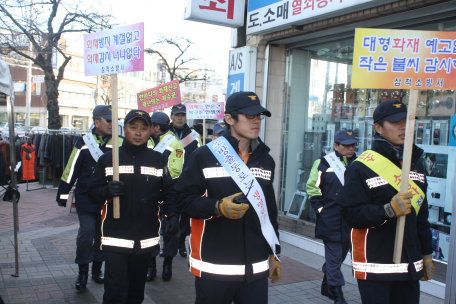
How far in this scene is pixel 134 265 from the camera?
3641 mm

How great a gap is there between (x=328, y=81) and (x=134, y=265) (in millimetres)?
5055

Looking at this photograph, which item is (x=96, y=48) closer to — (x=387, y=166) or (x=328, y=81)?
(x=387, y=166)

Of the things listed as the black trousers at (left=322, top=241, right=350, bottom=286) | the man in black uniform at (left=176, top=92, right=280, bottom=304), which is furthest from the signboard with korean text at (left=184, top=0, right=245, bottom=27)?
the man in black uniform at (left=176, top=92, right=280, bottom=304)

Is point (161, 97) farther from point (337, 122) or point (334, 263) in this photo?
point (334, 263)

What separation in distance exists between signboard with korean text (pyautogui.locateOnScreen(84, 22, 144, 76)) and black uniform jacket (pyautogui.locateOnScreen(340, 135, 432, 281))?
2.33 metres

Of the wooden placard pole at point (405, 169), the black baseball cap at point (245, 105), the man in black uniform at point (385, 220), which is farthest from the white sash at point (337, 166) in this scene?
the black baseball cap at point (245, 105)

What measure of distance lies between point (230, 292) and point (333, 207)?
2336 mm

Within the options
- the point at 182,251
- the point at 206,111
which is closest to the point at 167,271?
the point at 182,251

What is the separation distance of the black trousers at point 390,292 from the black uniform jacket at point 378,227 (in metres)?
0.07

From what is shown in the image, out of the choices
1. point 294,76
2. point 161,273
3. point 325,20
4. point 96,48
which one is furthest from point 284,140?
point 96,48

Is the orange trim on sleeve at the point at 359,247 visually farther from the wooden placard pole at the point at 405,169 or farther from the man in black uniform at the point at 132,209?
the man in black uniform at the point at 132,209

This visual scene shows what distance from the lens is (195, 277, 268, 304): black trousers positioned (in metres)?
2.71

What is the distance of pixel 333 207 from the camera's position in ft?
15.5

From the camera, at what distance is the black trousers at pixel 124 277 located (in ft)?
11.2
